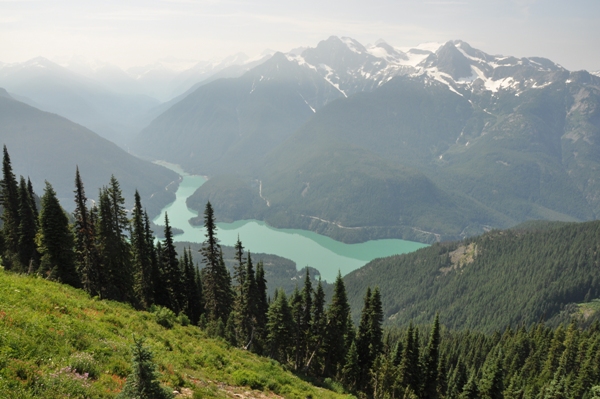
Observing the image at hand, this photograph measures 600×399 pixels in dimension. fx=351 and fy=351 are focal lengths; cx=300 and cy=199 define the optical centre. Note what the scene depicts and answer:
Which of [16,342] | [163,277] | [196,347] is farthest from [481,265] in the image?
[16,342]

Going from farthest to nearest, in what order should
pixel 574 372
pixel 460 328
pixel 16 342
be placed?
1. pixel 460 328
2. pixel 574 372
3. pixel 16 342

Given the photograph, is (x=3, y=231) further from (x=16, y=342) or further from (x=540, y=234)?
(x=540, y=234)

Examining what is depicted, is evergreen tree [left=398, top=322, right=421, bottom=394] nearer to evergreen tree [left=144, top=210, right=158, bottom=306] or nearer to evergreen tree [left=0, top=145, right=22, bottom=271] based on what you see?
evergreen tree [left=144, top=210, right=158, bottom=306]

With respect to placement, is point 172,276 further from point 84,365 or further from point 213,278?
point 84,365

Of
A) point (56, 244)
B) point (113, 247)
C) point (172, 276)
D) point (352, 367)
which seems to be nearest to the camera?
point (56, 244)

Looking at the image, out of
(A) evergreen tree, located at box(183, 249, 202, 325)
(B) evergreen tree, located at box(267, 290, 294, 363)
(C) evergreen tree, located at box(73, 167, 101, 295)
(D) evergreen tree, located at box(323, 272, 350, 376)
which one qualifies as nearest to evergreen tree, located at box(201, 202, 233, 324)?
(A) evergreen tree, located at box(183, 249, 202, 325)

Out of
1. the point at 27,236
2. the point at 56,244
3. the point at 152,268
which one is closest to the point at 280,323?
the point at 152,268

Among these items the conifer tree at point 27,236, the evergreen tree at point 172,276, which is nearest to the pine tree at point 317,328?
the evergreen tree at point 172,276
